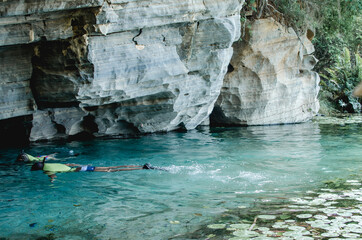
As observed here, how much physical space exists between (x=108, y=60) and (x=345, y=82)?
14.0 meters

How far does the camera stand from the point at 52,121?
492 inches

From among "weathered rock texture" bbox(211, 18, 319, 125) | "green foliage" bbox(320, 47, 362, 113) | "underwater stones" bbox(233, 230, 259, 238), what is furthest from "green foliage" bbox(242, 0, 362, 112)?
"underwater stones" bbox(233, 230, 259, 238)

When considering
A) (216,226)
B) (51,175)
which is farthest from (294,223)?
(51,175)

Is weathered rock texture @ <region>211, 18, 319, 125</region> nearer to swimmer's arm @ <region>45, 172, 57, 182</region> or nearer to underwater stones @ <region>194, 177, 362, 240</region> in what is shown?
swimmer's arm @ <region>45, 172, 57, 182</region>

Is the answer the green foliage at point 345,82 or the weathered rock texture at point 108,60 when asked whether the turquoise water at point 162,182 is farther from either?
A: the green foliage at point 345,82

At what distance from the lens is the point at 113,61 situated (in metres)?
10.7

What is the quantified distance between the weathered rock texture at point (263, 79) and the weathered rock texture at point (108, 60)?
2.51 meters

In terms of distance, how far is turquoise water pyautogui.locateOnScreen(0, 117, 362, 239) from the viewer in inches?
215

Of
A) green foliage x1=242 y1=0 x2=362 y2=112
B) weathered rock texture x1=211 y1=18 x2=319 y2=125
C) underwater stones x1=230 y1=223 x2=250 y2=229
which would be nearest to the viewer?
underwater stones x1=230 y1=223 x2=250 y2=229

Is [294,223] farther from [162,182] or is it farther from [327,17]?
[327,17]

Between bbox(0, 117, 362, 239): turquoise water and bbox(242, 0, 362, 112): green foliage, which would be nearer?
bbox(0, 117, 362, 239): turquoise water

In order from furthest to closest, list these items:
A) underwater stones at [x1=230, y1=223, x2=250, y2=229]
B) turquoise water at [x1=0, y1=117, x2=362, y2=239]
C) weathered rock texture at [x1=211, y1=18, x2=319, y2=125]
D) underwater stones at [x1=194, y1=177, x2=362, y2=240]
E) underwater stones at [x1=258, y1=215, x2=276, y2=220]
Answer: weathered rock texture at [x1=211, y1=18, x2=319, y2=125] → turquoise water at [x1=0, y1=117, x2=362, y2=239] → underwater stones at [x1=258, y1=215, x2=276, y2=220] → underwater stones at [x1=230, y1=223, x2=250, y2=229] → underwater stones at [x1=194, y1=177, x2=362, y2=240]

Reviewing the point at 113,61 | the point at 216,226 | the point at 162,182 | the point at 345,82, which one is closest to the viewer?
the point at 216,226

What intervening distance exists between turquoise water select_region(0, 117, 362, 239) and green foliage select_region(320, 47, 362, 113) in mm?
7499
